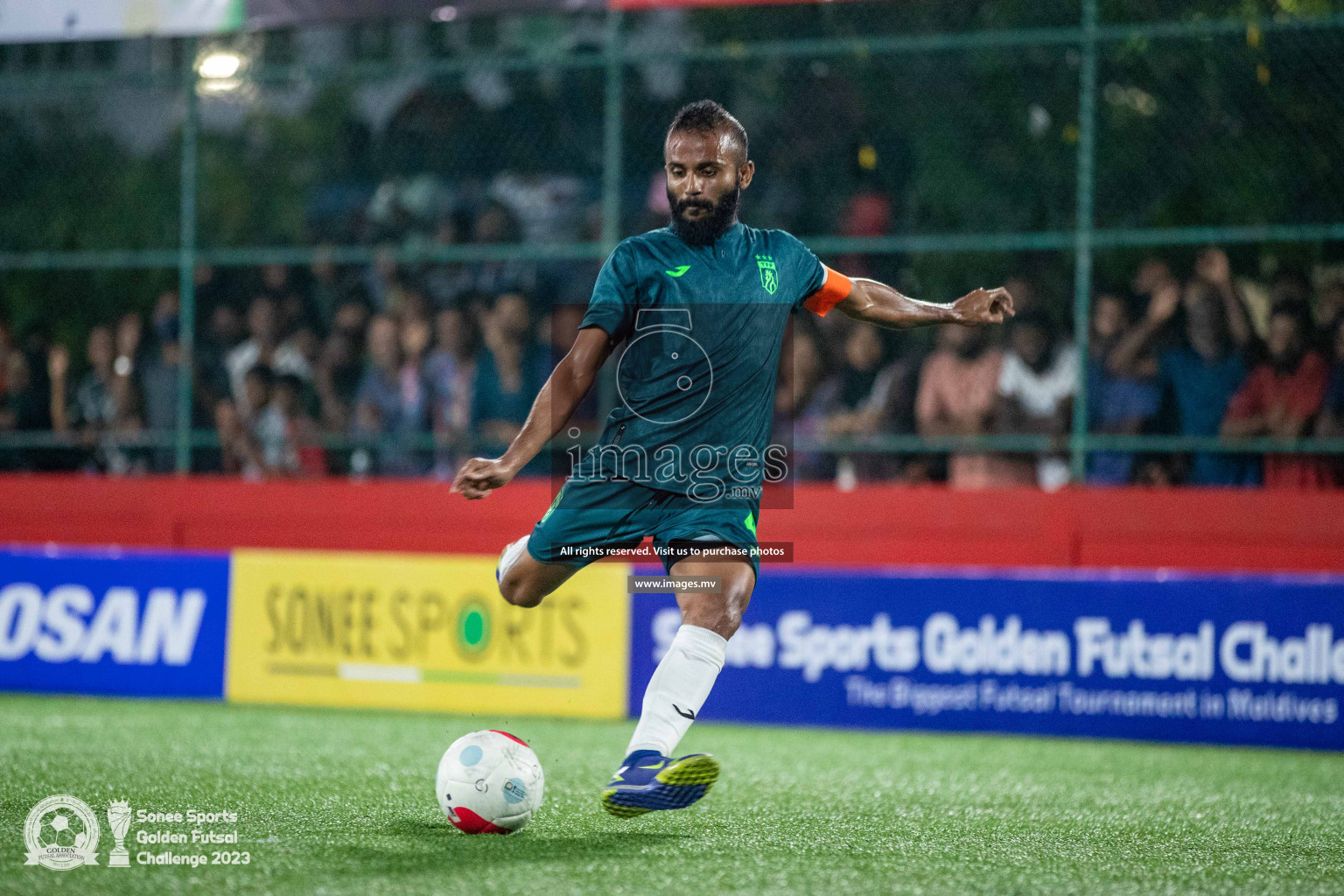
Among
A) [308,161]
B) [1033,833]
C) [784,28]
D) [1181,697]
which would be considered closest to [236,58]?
[308,161]

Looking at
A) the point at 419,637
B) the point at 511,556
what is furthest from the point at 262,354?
the point at 511,556

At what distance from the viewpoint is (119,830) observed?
15.1 ft

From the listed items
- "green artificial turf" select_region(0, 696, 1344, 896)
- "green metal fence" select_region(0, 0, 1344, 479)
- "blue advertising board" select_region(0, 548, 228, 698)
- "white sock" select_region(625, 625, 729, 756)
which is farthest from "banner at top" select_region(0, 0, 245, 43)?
"white sock" select_region(625, 625, 729, 756)

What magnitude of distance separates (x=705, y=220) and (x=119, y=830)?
2.56 metres

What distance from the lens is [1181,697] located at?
818cm

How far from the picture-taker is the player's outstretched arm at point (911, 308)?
202 inches

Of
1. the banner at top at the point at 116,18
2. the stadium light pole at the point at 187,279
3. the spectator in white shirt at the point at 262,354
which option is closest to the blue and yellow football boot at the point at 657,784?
the spectator in white shirt at the point at 262,354

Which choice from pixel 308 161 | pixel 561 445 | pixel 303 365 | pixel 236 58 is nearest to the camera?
pixel 561 445

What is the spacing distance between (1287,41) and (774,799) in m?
6.44

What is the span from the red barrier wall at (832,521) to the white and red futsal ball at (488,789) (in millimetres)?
5339

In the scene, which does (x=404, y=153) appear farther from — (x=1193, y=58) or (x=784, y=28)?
(x=1193, y=58)

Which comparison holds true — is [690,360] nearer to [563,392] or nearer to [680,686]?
[563,392]

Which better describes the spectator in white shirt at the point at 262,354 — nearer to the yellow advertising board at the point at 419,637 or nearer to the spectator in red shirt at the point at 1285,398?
the yellow advertising board at the point at 419,637

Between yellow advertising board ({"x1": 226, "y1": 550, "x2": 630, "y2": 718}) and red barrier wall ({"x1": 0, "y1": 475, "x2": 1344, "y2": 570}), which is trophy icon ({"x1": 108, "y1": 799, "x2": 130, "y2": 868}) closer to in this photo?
yellow advertising board ({"x1": 226, "y1": 550, "x2": 630, "y2": 718})
